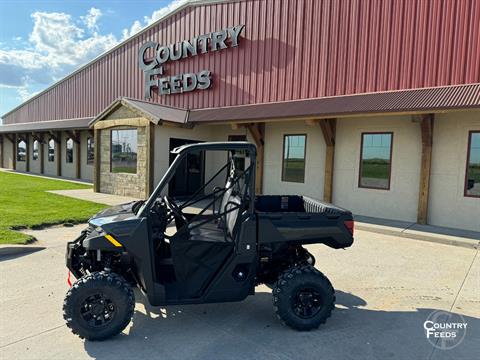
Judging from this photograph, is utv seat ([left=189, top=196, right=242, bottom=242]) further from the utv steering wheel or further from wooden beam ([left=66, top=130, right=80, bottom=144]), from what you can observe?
wooden beam ([left=66, top=130, right=80, bottom=144])

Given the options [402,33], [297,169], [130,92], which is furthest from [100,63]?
[402,33]

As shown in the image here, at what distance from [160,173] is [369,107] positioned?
732cm

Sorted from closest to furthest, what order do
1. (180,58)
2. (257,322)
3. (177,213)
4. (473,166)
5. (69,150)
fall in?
(257,322)
(177,213)
(473,166)
(180,58)
(69,150)

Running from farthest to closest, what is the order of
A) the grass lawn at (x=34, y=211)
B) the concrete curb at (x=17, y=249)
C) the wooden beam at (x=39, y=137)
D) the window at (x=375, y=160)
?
the wooden beam at (x=39, y=137) → the window at (x=375, y=160) → the grass lawn at (x=34, y=211) → the concrete curb at (x=17, y=249)

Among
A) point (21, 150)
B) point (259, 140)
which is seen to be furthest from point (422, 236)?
point (21, 150)

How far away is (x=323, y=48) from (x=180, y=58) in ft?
23.3

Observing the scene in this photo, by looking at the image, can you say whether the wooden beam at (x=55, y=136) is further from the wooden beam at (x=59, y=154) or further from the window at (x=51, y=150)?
the window at (x=51, y=150)

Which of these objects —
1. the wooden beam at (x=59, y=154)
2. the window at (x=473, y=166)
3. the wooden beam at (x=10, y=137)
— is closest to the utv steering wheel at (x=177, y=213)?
the window at (x=473, y=166)

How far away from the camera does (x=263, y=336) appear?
320 centimetres

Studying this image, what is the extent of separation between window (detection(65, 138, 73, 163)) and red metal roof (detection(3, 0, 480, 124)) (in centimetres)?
687

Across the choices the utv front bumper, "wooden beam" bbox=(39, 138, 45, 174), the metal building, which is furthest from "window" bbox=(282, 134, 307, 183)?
"wooden beam" bbox=(39, 138, 45, 174)

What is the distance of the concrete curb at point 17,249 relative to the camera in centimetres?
534

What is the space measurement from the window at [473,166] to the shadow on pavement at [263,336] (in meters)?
5.80

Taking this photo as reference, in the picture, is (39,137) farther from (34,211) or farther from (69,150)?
(34,211)
